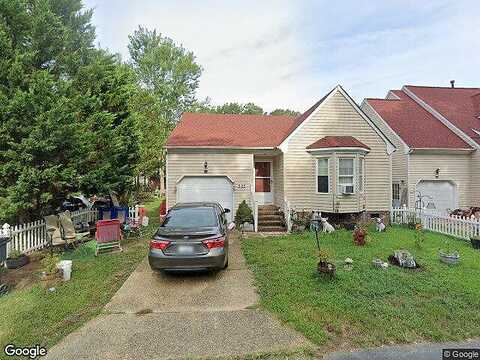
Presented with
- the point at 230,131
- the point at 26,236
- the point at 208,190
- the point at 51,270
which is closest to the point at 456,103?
the point at 230,131

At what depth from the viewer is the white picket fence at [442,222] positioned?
11.3 meters

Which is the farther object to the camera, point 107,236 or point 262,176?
point 262,176

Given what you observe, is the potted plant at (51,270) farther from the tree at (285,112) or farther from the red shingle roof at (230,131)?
the tree at (285,112)

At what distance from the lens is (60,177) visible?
32.6 ft

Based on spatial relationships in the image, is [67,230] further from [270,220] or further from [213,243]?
[270,220]

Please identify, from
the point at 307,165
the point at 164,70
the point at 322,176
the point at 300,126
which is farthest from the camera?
the point at 164,70

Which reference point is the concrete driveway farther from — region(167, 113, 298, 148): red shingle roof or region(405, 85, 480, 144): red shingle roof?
region(405, 85, 480, 144): red shingle roof

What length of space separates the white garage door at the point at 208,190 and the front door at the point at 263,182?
172 cm

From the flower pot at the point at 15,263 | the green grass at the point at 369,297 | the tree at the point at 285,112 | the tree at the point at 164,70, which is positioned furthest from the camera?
the tree at the point at 285,112

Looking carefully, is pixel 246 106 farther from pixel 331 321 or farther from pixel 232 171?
pixel 331 321

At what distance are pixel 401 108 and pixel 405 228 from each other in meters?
9.23

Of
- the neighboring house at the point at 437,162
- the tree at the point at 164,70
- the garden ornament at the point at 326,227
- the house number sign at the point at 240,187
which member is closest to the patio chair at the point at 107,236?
the house number sign at the point at 240,187

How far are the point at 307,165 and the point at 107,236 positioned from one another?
8868mm

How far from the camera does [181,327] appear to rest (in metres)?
5.01
